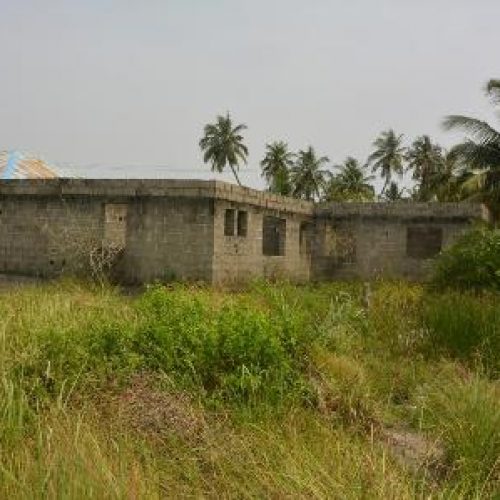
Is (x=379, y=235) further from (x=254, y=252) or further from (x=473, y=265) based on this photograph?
(x=473, y=265)

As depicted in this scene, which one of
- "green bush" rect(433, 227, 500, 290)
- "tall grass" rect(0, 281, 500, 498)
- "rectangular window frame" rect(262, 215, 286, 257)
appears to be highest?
"rectangular window frame" rect(262, 215, 286, 257)

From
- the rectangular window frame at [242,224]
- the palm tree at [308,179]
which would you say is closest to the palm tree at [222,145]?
the palm tree at [308,179]

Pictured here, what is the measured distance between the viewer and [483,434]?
4230 mm

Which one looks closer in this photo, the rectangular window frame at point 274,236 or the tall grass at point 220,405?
the tall grass at point 220,405

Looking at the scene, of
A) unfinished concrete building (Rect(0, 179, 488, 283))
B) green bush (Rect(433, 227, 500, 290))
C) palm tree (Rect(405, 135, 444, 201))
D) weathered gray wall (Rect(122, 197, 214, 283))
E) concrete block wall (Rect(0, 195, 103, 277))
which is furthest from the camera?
palm tree (Rect(405, 135, 444, 201))

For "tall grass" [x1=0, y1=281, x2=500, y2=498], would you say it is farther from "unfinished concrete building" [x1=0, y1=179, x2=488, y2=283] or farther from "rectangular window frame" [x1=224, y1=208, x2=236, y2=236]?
"rectangular window frame" [x1=224, y1=208, x2=236, y2=236]

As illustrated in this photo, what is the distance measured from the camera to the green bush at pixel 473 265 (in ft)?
35.3

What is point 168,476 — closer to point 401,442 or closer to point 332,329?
point 401,442

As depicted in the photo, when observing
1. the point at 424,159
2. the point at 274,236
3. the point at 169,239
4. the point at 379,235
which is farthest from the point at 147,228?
the point at 424,159

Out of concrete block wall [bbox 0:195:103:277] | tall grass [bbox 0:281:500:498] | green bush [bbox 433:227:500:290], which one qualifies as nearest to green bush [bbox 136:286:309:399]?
tall grass [bbox 0:281:500:498]

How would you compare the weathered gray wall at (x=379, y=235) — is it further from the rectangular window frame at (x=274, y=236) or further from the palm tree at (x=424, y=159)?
the palm tree at (x=424, y=159)

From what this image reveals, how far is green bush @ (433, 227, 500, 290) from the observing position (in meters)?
10.8

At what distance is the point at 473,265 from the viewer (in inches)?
437

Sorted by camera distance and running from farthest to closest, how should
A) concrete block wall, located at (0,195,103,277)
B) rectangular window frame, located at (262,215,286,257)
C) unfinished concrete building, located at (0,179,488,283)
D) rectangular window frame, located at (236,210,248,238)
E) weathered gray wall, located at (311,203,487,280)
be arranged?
weathered gray wall, located at (311,203,487,280), rectangular window frame, located at (262,215,286,257), rectangular window frame, located at (236,210,248,238), concrete block wall, located at (0,195,103,277), unfinished concrete building, located at (0,179,488,283)
